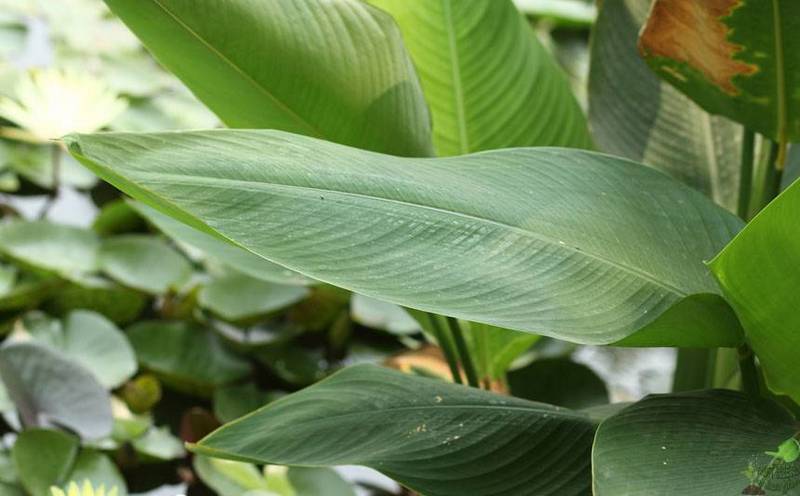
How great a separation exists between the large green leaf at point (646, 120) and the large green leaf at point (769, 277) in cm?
39

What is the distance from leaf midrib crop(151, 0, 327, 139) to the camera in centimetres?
62

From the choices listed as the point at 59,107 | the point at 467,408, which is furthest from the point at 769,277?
the point at 59,107

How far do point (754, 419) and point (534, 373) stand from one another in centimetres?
46

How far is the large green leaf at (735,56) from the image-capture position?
2.06 ft

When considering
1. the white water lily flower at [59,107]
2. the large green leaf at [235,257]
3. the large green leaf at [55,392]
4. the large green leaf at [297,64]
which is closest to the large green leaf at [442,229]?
the large green leaf at [297,64]

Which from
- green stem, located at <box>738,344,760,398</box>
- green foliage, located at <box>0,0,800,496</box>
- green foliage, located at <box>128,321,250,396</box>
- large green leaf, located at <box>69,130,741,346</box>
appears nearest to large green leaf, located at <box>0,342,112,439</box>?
green foliage, located at <box>0,0,800,496</box>

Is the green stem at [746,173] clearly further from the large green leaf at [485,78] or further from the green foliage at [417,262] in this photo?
the large green leaf at [485,78]

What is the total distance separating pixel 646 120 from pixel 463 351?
29cm

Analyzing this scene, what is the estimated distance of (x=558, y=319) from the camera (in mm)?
498

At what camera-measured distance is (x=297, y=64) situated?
0.67 metres

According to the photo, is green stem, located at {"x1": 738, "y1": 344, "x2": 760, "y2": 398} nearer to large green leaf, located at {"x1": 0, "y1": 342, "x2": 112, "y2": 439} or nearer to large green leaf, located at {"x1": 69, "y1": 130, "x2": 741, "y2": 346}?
large green leaf, located at {"x1": 69, "y1": 130, "x2": 741, "y2": 346}

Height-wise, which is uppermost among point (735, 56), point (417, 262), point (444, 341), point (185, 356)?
point (735, 56)

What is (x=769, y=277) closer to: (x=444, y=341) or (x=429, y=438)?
(x=429, y=438)

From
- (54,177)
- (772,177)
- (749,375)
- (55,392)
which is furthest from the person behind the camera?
(54,177)
